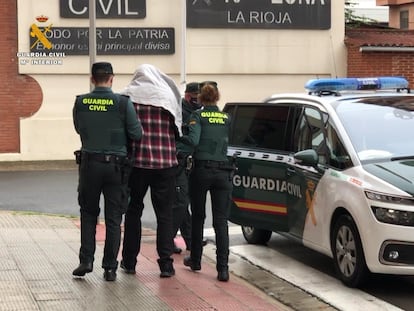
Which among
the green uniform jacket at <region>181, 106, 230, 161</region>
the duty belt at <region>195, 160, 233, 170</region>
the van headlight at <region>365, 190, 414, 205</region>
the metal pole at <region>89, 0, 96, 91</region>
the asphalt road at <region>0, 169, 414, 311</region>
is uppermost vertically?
the metal pole at <region>89, 0, 96, 91</region>

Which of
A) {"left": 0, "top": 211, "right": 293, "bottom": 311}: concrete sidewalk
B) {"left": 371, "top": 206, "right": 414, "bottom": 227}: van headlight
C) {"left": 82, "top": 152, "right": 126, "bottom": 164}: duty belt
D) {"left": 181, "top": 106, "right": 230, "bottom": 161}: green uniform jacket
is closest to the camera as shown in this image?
{"left": 0, "top": 211, "right": 293, "bottom": 311}: concrete sidewalk

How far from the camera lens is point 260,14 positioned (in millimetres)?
18531

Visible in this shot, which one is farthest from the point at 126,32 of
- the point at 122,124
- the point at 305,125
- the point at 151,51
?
the point at 122,124

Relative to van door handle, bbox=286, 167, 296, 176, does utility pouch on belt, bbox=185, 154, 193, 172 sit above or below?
above

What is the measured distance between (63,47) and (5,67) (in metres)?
1.51

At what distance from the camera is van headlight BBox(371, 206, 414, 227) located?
5.80 meters

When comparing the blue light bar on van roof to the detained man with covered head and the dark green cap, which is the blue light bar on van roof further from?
the dark green cap

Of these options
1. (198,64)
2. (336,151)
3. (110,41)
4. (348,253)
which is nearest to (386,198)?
(348,253)

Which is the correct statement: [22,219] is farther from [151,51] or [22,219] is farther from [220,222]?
[151,51]

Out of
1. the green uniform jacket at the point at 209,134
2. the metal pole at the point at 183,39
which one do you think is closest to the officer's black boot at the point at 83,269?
the green uniform jacket at the point at 209,134

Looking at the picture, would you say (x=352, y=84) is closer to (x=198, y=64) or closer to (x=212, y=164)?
(x=212, y=164)

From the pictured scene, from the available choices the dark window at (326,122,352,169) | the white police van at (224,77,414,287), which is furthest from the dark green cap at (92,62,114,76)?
the dark window at (326,122,352,169)

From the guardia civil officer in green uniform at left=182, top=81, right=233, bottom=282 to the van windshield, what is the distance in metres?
1.28

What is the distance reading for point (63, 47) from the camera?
17484 millimetres
